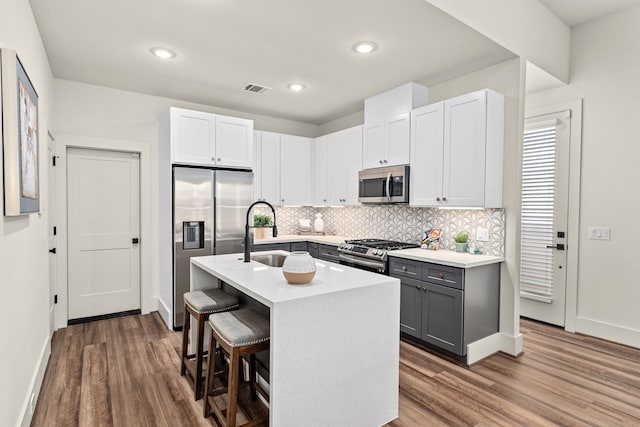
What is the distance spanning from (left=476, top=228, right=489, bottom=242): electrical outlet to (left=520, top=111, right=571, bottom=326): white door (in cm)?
103

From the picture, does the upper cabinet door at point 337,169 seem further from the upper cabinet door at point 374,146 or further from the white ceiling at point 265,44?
the white ceiling at point 265,44

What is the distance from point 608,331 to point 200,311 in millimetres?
3909

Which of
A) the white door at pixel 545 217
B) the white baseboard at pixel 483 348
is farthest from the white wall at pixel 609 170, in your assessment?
the white baseboard at pixel 483 348

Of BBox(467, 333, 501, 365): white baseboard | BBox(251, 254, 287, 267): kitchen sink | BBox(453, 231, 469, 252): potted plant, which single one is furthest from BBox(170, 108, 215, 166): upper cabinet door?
BBox(467, 333, 501, 365): white baseboard

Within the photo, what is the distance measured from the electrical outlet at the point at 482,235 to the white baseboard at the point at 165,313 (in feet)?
11.1

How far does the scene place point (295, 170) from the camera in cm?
527

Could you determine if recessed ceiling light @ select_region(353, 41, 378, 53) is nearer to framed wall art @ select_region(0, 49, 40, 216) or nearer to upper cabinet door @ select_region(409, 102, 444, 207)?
upper cabinet door @ select_region(409, 102, 444, 207)

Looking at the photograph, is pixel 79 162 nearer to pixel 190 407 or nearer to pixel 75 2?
pixel 75 2

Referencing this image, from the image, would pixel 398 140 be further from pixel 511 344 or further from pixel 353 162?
pixel 511 344

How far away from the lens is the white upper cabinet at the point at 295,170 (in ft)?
17.0

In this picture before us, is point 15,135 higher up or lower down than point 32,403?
higher up

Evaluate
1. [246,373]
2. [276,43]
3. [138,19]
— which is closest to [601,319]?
[246,373]

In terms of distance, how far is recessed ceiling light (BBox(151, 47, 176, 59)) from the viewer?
312 centimetres

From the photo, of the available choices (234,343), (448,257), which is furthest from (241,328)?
(448,257)
